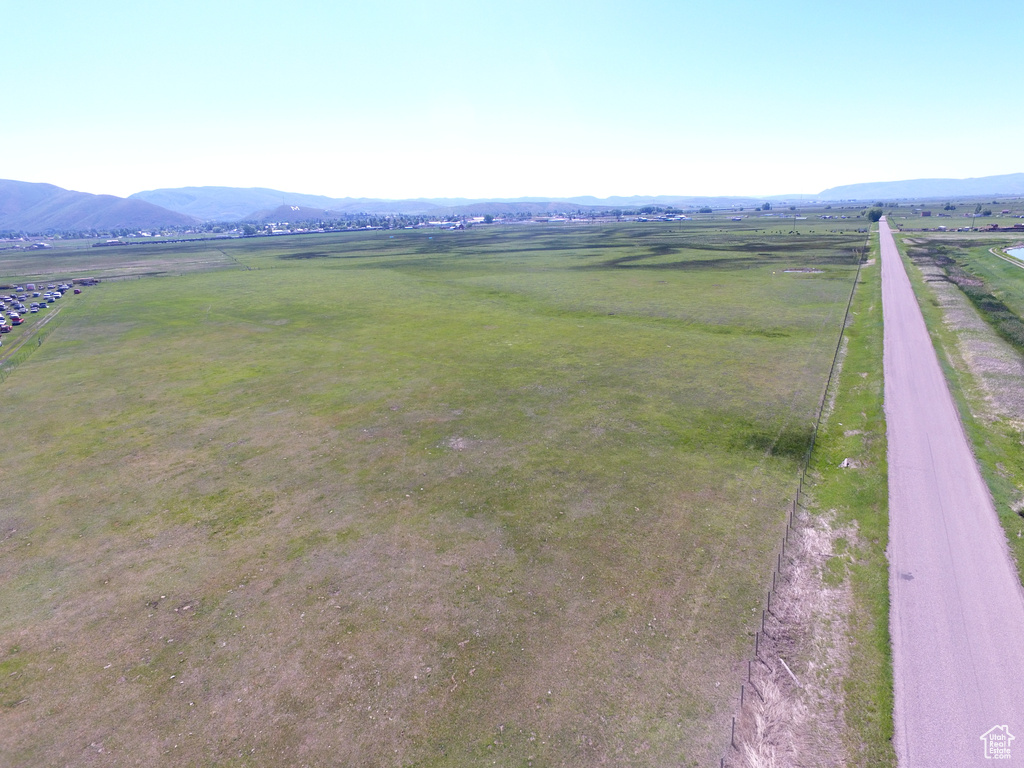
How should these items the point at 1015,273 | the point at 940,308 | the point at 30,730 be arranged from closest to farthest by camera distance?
the point at 30,730, the point at 940,308, the point at 1015,273

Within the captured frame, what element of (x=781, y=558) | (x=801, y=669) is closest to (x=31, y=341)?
(x=781, y=558)

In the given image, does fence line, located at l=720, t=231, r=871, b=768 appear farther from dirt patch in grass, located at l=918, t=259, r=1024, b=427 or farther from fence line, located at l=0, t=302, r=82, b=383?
fence line, located at l=0, t=302, r=82, b=383

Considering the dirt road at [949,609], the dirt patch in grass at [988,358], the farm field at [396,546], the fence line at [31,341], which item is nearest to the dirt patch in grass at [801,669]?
the farm field at [396,546]

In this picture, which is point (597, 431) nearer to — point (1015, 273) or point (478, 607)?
point (478, 607)

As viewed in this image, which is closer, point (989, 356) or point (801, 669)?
point (801, 669)

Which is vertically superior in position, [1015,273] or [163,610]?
[1015,273]

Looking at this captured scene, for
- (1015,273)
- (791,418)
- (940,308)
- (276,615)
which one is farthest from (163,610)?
(1015,273)

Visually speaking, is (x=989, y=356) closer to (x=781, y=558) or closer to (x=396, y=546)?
(x=781, y=558)
